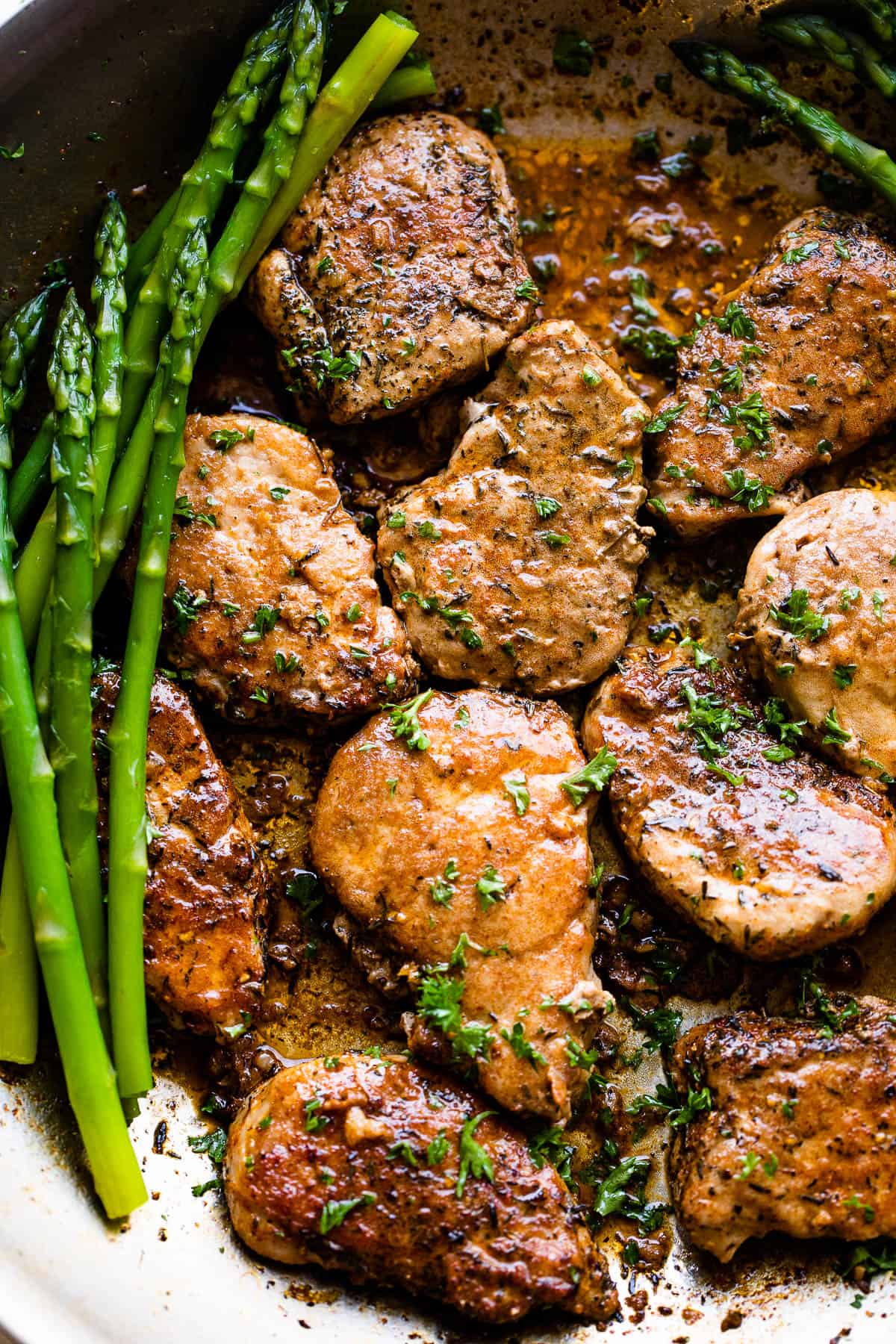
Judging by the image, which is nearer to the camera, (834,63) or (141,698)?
(141,698)

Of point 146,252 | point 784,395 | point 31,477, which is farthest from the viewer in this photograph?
point 784,395

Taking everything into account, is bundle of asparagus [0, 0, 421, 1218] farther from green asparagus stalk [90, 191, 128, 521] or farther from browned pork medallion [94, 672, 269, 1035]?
browned pork medallion [94, 672, 269, 1035]

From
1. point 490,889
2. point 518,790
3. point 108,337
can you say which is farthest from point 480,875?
point 108,337

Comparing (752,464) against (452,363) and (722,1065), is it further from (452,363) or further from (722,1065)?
(722,1065)

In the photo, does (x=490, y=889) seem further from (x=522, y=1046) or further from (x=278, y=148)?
(x=278, y=148)

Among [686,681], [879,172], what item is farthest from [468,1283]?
[879,172]

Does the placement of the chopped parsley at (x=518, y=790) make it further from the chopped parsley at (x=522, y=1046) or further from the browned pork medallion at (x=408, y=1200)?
the browned pork medallion at (x=408, y=1200)
